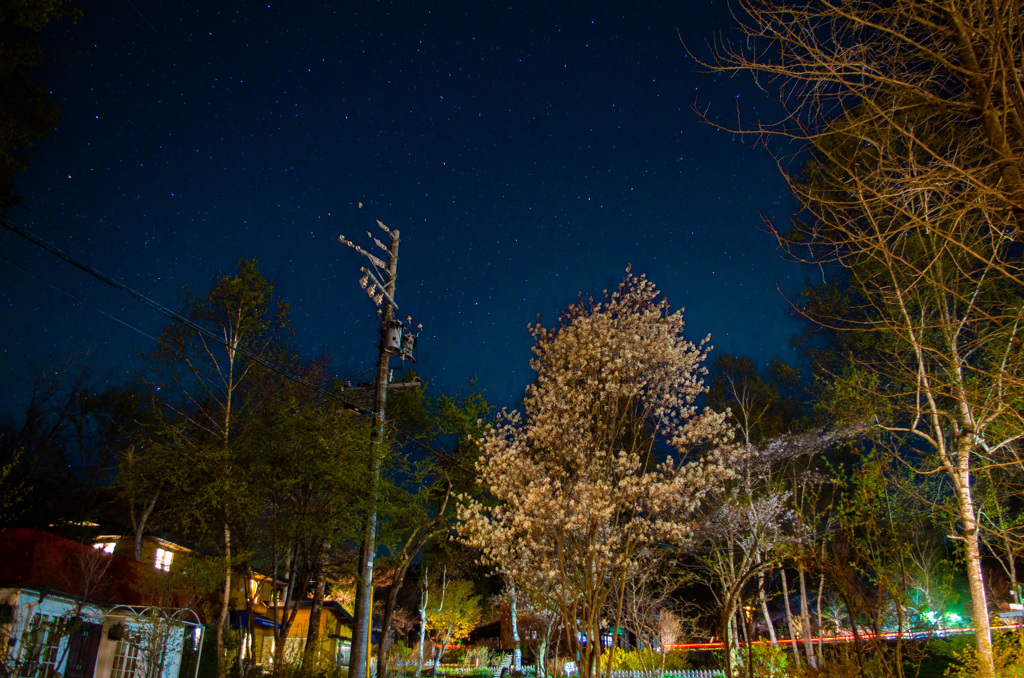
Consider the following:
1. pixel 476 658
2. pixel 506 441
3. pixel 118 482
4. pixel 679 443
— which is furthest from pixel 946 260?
pixel 476 658

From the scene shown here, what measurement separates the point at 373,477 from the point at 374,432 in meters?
0.85

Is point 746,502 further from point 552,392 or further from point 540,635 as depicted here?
point 540,635

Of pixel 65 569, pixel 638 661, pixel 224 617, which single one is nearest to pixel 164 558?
pixel 65 569

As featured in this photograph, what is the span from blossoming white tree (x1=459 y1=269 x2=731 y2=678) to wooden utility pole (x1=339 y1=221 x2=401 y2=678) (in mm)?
2928

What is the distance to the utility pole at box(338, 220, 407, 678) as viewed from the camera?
8789mm

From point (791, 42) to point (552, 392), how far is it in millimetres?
9002

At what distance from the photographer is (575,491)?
11625mm

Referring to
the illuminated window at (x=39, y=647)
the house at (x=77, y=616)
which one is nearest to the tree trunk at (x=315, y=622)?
the house at (x=77, y=616)

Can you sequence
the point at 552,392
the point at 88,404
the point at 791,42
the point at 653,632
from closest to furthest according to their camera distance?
the point at 791,42, the point at 552,392, the point at 653,632, the point at 88,404

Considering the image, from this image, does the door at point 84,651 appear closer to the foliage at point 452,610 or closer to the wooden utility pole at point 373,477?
the wooden utility pole at point 373,477

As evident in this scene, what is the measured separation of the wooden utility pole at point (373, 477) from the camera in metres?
8.77

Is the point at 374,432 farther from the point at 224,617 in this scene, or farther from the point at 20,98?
the point at 20,98

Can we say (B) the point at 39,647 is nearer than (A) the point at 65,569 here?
Yes

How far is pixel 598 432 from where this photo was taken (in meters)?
10.4
